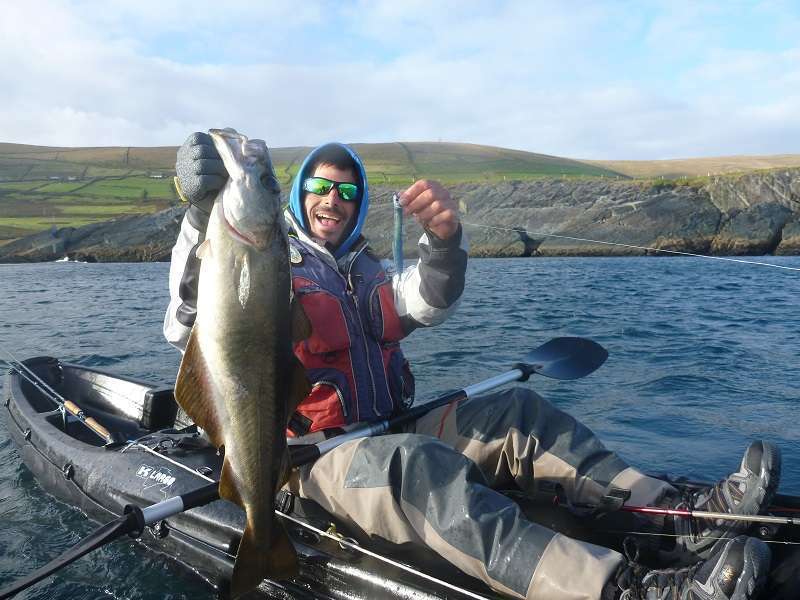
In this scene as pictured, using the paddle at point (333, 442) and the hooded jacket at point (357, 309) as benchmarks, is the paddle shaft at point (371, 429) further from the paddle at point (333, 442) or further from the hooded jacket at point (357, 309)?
the hooded jacket at point (357, 309)

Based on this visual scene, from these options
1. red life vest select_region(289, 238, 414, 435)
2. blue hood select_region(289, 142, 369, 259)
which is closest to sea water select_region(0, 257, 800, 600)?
red life vest select_region(289, 238, 414, 435)

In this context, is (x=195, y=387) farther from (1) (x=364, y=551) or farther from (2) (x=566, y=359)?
(2) (x=566, y=359)

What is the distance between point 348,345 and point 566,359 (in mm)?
3042

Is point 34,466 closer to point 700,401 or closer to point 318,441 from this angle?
point 318,441

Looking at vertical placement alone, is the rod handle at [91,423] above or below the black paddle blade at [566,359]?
below

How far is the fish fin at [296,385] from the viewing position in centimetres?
308

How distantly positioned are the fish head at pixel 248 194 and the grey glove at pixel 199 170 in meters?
0.36

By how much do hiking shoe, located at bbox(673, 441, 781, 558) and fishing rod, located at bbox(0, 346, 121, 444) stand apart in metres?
4.48

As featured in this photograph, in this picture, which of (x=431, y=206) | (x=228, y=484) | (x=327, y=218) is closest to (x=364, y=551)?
(x=228, y=484)

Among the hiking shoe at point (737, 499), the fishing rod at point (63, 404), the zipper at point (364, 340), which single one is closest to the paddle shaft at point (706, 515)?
the hiking shoe at point (737, 499)

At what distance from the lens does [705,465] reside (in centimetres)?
666

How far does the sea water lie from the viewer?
5.41 meters

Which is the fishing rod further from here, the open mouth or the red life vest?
the open mouth

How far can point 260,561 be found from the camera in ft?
10.7
